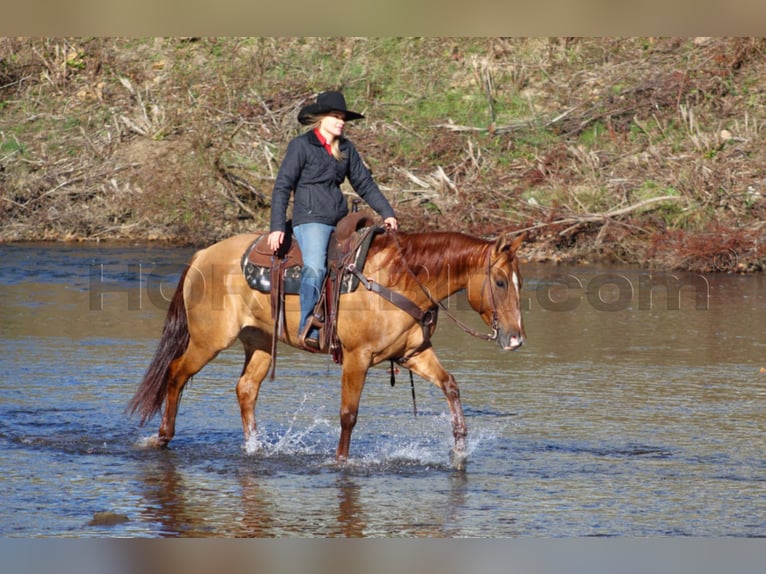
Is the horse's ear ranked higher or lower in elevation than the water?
higher

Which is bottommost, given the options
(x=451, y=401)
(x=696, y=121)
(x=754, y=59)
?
(x=451, y=401)

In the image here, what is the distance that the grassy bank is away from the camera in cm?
1916

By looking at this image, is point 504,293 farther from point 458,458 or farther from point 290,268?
point 290,268

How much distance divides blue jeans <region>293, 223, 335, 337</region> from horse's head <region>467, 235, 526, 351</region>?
1252mm

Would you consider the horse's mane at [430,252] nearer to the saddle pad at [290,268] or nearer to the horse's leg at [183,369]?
the saddle pad at [290,268]

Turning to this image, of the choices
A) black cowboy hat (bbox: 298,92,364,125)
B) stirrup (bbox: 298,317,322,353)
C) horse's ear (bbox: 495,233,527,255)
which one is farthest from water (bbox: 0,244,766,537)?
black cowboy hat (bbox: 298,92,364,125)

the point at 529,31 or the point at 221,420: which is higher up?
the point at 529,31

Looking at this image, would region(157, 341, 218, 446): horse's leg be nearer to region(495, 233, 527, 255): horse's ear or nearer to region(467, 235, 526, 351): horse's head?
region(467, 235, 526, 351): horse's head

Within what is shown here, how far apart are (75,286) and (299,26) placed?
9389mm

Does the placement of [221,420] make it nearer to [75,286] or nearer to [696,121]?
[75,286]

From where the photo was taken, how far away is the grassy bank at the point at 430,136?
754 inches

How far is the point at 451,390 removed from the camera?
886 cm

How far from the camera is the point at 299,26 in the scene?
927cm

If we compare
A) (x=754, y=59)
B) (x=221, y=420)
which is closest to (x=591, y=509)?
(x=221, y=420)
